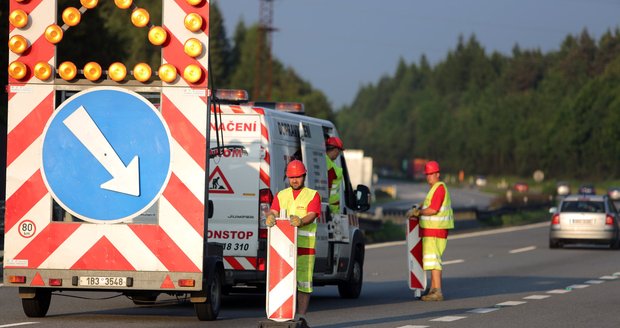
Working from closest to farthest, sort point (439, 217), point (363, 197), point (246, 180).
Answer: point (246, 180), point (363, 197), point (439, 217)

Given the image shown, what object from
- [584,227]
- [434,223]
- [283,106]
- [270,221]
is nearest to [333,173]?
[283,106]

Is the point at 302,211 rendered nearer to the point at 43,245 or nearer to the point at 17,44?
the point at 43,245

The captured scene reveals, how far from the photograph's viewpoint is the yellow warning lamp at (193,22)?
13961 millimetres

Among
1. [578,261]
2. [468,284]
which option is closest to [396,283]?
[468,284]

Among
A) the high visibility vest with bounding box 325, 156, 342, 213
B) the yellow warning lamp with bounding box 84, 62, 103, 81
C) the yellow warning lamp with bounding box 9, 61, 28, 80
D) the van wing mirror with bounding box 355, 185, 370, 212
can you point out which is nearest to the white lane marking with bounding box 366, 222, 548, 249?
the van wing mirror with bounding box 355, 185, 370, 212

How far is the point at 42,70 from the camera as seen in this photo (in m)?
14.2

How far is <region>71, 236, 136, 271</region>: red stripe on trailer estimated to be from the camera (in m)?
14.2

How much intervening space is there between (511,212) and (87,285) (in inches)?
1676

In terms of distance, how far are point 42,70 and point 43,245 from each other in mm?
1662

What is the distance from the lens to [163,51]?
14086 millimetres

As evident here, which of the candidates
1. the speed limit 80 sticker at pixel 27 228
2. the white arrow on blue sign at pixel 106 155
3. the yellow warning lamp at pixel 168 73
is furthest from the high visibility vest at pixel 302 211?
the speed limit 80 sticker at pixel 27 228

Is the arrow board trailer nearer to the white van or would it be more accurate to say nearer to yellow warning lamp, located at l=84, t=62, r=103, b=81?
yellow warning lamp, located at l=84, t=62, r=103, b=81

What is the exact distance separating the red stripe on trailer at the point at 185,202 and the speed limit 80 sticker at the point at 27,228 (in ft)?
4.25

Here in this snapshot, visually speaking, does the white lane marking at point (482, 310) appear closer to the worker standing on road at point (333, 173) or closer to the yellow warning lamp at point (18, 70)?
the worker standing on road at point (333, 173)
